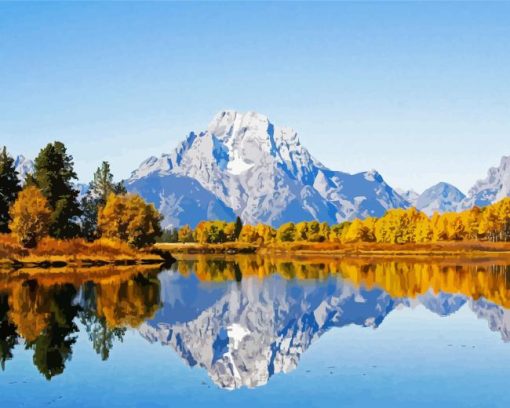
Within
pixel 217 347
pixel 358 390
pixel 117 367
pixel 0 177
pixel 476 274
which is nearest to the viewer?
pixel 358 390

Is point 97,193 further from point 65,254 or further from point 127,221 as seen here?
point 65,254

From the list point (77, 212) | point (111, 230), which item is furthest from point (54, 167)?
point (111, 230)

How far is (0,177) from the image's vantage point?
116375 mm

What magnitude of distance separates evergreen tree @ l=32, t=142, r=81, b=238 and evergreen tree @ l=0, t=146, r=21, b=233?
→ 10.7ft

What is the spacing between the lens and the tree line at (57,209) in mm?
103875

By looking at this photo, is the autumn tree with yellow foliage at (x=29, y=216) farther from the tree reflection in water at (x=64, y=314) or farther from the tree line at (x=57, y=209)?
the tree reflection in water at (x=64, y=314)

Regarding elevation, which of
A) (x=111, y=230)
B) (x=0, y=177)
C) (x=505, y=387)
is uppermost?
(x=0, y=177)

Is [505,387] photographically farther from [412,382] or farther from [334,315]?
[334,315]

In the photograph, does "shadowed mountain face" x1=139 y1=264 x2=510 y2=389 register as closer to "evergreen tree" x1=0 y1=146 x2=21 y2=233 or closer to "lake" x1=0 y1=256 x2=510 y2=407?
"lake" x1=0 y1=256 x2=510 y2=407

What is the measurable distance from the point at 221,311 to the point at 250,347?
17982 millimetres

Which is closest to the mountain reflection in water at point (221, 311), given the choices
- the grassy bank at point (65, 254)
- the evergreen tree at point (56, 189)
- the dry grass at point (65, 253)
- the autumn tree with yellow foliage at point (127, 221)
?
the grassy bank at point (65, 254)

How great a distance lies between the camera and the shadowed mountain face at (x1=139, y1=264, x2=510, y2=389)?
3388 cm

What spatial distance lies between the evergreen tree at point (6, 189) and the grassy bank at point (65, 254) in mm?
7774

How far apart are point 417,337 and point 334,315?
1188cm
